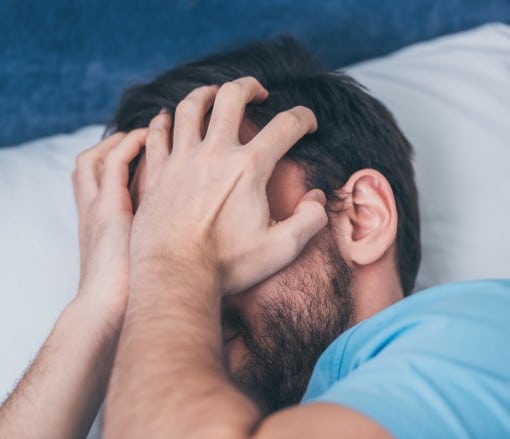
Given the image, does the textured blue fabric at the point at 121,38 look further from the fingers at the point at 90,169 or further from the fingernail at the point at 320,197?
the fingernail at the point at 320,197

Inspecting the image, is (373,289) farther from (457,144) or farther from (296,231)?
(457,144)

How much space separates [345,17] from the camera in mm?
1368

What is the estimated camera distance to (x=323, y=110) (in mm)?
1001

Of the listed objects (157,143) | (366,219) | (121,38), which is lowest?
(366,219)

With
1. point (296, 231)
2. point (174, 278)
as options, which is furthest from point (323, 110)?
point (174, 278)

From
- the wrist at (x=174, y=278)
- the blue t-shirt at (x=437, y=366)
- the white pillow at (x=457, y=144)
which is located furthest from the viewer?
the white pillow at (x=457, y=144)

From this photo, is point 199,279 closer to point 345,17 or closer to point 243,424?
point 243,424

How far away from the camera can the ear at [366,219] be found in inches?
36.7

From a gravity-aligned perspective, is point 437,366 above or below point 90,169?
below

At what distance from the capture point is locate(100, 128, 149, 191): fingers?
3.19 ft

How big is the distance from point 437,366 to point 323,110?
428 millimetres

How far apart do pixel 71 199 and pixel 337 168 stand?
0.37 metres

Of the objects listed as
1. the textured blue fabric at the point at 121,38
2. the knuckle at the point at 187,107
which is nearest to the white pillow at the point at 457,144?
the textured blue fabric at the point at 121,38

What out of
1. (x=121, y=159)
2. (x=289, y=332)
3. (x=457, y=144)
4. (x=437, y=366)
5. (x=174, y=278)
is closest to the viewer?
(x=437, y=366)
